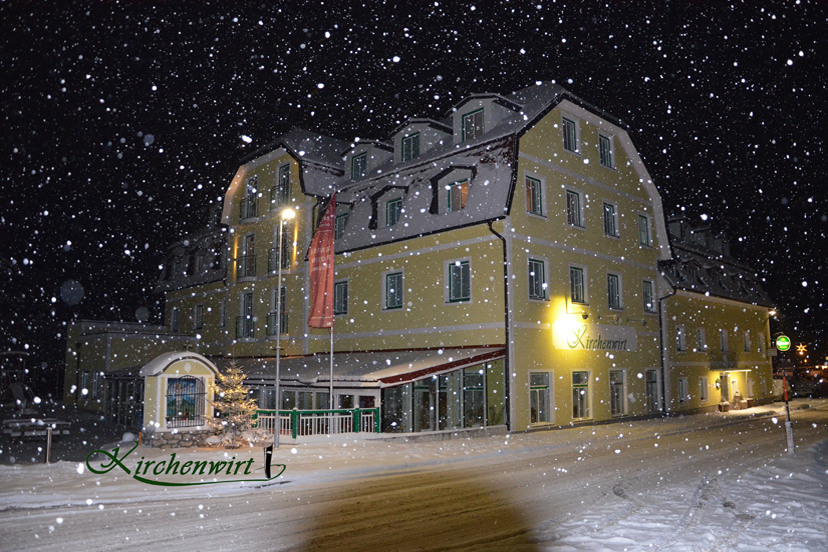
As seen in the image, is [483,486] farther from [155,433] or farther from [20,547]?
[155,433]

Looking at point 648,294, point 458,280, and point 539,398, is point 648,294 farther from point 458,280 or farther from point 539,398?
point 458,280

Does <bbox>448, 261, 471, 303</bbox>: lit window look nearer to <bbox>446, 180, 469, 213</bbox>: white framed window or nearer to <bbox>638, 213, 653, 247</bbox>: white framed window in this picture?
<bbox>446, 180, 469, 213</bbox>: white framed window

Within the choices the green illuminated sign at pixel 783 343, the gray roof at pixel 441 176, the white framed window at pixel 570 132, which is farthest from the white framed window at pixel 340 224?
the green illuminated sign at pixel 783 343

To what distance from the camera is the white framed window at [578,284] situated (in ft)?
83.8

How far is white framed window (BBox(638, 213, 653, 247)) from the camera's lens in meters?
30.4

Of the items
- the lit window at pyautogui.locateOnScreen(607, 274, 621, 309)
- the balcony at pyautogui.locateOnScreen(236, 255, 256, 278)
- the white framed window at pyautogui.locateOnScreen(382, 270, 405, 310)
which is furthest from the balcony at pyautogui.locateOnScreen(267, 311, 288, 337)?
the lit window at pyautogui.locateOnScreen(607, 274, 621, 309)

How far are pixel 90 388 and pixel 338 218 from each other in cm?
2072

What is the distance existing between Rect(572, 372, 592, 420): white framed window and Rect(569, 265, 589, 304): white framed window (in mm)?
3202

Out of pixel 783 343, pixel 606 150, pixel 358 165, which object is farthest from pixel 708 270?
pixel 358 165

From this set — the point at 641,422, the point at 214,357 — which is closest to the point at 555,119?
the point at 641,422

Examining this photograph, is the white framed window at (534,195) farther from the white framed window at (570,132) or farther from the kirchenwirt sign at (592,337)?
the kirchenwirt sign at (592,337)

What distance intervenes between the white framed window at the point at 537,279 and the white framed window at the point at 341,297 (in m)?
9.26

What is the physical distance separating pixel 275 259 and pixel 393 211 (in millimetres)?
7385

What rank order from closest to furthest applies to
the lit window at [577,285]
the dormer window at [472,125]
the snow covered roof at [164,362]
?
the snow covered roof at [164,362] < the dormer window at [472,125] < the lit window at [577,285]
